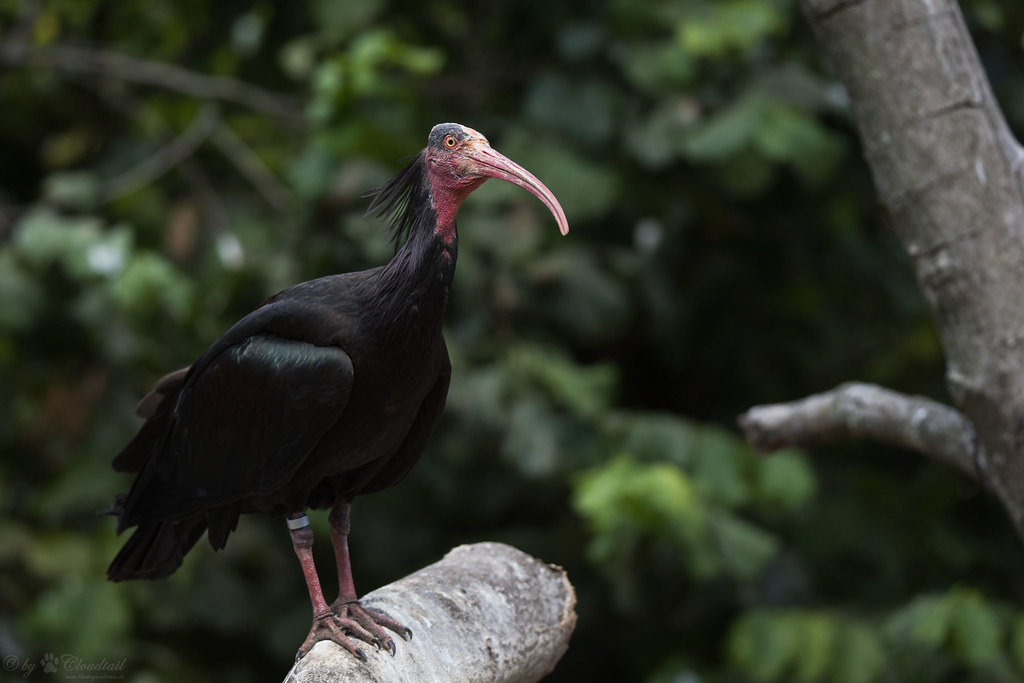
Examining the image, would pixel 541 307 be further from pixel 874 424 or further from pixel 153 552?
pixel 153 552

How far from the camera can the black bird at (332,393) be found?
252 cm

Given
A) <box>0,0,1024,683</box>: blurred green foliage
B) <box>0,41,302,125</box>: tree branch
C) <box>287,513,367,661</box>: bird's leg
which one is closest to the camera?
<box>287,513,367,661</box>: bird's leg

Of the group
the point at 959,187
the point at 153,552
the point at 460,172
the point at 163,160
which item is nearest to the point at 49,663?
the point at 153,552

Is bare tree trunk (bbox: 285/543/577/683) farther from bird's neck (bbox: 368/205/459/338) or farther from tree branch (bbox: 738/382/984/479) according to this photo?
tree branch (bbox: 738/382/984/479)

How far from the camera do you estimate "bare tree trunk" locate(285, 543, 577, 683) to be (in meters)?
2.51

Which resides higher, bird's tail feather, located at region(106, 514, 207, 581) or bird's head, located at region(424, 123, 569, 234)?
bird's head, located at region(424, 123, 569, 234)

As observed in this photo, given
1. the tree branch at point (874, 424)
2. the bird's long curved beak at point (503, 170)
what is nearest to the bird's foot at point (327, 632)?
the bird's long curved beak at point (503, 170)

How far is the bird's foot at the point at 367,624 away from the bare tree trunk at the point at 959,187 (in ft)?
5.27

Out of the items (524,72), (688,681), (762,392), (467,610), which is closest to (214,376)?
(467,610)

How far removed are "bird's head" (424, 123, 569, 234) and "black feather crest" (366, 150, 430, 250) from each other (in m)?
0.04

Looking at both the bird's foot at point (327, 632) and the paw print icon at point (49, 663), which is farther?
the paw print icon at point (49, 663)

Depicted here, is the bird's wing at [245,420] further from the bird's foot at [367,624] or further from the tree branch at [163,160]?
the tree branch at [163,160]

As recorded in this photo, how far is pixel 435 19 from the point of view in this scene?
6133mm

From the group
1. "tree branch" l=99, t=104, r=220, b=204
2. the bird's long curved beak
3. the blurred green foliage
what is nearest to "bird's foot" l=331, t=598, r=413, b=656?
the bird's long curved beak
